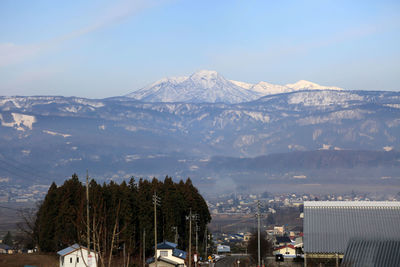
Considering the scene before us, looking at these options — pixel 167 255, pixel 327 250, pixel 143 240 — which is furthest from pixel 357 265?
pixel 143 240

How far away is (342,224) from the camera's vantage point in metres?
72.5

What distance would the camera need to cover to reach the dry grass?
6636cm

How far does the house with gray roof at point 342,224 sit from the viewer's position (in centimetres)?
6856

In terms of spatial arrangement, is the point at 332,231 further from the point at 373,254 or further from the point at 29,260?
the point at 29,260

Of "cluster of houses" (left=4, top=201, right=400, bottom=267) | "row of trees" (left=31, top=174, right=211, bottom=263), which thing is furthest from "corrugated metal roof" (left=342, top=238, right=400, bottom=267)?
"row of trees" (left=31, top=174, right=211, bottom=263)

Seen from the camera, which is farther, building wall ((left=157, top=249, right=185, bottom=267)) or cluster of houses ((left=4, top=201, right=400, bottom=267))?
building wall ((left=157, top=249, right=185, bottom=267))

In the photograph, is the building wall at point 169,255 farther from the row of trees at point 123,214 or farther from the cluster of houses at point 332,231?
the row of trees at point 123,214

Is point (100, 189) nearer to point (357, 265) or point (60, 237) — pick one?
point (60, 237)

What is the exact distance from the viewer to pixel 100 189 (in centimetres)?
8344

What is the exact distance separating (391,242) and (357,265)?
12.0ft

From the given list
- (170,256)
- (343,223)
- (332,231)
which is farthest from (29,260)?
(343,223)

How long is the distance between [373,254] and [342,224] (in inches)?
854

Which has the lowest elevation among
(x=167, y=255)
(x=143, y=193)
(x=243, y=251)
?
(x=243, y=251)

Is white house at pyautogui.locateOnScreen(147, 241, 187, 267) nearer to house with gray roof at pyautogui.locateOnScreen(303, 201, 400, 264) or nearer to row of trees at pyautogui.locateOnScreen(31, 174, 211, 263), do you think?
row of trees at pyautogui.locateOnScreen(31, 174, 211, 263)
